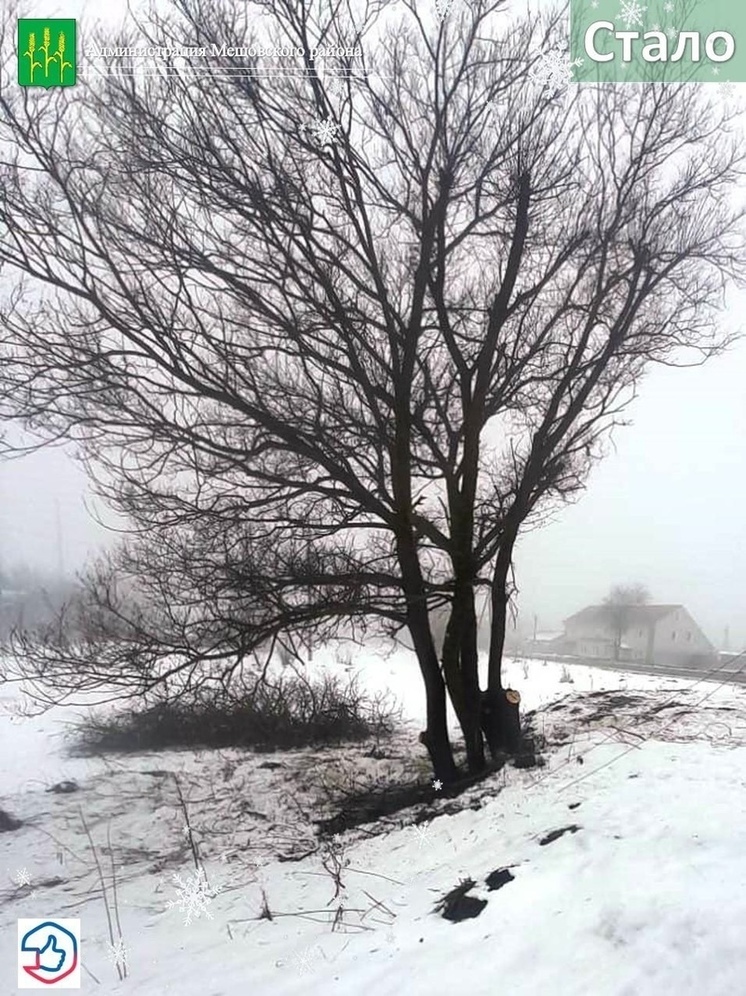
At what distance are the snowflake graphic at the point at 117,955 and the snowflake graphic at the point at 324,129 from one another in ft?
17.2

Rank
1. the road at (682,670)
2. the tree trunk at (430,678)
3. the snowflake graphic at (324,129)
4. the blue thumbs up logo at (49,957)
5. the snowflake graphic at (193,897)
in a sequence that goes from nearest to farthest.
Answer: the blue thumbs up logo at (49,957)
the snowflake graphic at (193,897)
the snowflake graphic at (324,129)
the tree trunk at (430,678)
the road at (682,670)

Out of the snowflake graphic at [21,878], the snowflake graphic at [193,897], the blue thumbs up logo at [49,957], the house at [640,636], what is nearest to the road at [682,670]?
the house at [640,636]

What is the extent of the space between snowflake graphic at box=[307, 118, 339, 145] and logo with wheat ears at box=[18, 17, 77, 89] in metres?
1.62

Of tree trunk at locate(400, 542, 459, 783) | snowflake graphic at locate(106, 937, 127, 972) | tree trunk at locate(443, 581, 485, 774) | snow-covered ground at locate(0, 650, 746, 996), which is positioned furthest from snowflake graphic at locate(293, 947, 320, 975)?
tree trunk at locate(443, 581, 485, 774)

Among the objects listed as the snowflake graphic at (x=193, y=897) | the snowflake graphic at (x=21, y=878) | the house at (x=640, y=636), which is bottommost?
the snowflake graphic at (x=21, y=878)

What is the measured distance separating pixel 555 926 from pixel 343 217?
494 cm

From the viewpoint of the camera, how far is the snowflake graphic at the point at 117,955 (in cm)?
299

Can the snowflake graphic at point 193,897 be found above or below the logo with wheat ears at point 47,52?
below

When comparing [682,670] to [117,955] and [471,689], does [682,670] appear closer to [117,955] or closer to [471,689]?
[471,689]

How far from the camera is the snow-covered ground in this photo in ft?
8.36

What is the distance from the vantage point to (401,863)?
13.1 feet

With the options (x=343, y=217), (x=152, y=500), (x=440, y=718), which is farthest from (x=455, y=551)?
(x=343, y=217)

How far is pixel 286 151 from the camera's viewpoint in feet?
16.0

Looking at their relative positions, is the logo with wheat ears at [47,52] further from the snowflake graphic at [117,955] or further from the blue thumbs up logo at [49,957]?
the snowflake graphic at [117,955]
